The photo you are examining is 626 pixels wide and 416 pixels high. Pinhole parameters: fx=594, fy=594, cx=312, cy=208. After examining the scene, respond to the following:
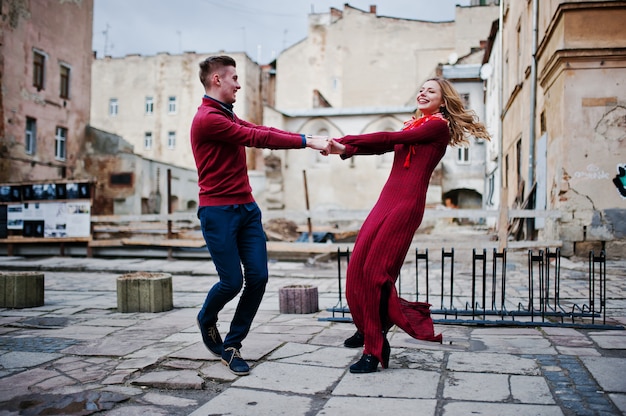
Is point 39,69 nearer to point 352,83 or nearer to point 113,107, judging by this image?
point 113,107

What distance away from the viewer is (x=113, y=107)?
42500mm

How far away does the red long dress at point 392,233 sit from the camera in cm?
381

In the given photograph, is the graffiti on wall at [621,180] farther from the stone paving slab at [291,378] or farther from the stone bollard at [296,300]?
the stone paving slab at [291,378]

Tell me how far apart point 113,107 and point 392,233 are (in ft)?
138

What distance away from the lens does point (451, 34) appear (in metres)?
39.1

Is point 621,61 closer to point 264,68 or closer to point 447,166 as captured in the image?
point 447,166

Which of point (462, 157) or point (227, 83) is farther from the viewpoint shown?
point (462, 157)

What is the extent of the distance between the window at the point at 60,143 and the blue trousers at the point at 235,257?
25.0 metres

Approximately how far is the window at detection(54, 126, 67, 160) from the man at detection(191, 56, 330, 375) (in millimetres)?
24909

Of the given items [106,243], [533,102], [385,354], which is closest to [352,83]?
[533,102]

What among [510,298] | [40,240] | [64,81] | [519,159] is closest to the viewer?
[510,298]

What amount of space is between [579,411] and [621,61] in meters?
9.76

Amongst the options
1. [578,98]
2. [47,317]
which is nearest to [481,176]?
[578,98]

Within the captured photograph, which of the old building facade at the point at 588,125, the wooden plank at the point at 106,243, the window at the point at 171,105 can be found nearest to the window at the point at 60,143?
the wooden plank at the point at 106,243
